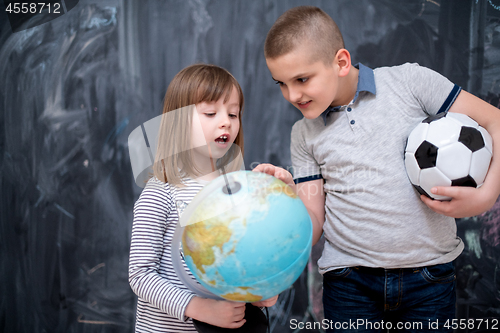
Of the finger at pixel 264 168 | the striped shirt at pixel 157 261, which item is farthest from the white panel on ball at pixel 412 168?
the striped shirt at pixel 157 261

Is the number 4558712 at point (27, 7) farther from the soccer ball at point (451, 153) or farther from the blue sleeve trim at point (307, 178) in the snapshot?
the soccer ball at point (451, 153)

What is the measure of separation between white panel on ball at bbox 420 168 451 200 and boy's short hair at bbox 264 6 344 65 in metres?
0.48

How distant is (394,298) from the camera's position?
119 cm

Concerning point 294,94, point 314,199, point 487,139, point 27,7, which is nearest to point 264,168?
point 294,94

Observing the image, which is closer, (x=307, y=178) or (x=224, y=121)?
(x=224, y=121)

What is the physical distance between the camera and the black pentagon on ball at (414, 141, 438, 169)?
1071 millimetres

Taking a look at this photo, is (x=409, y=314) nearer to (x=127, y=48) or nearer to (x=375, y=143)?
(x=375, y=143)

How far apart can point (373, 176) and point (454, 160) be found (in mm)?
247

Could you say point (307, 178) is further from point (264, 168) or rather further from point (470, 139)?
point (470, 139)

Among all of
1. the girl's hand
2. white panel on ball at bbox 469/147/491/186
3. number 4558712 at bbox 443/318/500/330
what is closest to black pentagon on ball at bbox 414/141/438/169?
white panel on ball at bbox 469/147/491/186

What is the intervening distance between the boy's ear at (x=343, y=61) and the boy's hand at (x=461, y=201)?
1.60ft

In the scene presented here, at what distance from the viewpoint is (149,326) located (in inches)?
44.6

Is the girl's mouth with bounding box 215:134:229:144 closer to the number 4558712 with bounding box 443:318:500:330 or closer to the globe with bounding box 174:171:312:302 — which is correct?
the globe with bounding box 174:171:312:302

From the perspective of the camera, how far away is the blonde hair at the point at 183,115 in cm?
113
